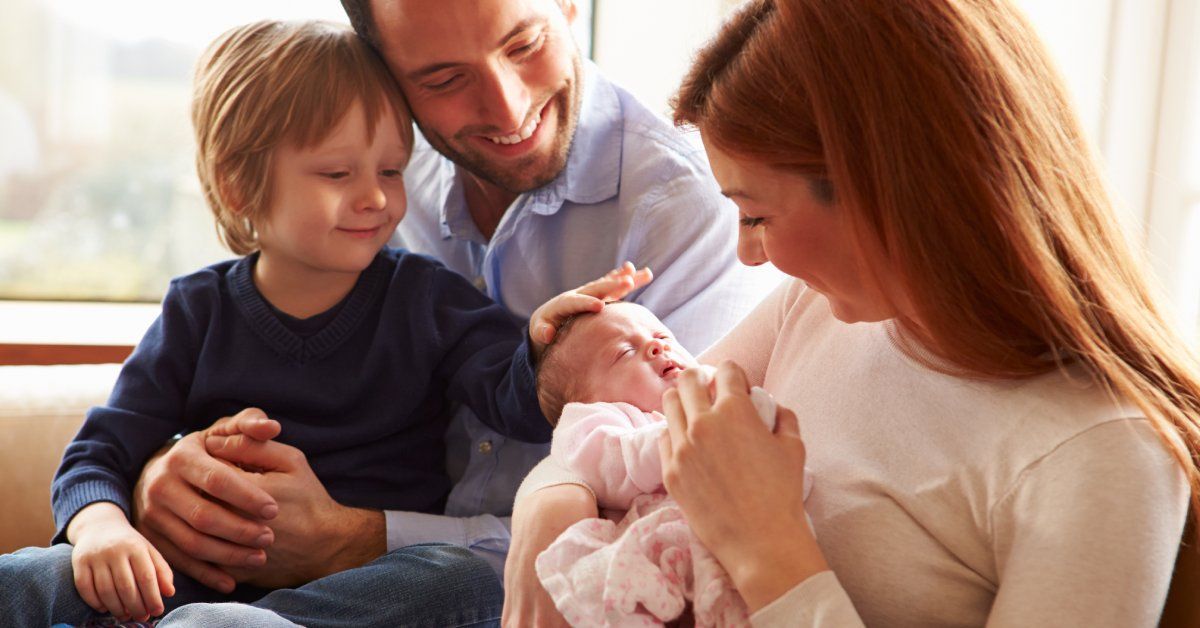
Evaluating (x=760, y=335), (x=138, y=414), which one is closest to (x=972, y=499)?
(x=760, y=335)

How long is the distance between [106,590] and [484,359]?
699 mm

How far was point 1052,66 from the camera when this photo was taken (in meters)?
1.21

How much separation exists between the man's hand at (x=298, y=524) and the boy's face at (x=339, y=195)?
13.7 inches

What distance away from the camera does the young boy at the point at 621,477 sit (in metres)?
1.25

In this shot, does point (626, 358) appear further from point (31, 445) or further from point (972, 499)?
point (31, 445)

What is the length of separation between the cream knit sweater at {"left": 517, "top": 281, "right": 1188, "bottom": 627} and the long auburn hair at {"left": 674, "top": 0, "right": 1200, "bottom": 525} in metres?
0.04

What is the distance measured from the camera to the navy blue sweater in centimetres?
197

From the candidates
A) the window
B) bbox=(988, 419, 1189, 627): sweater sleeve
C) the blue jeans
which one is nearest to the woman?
bbox=(988, 419, 1189, 627): sweater sleeve

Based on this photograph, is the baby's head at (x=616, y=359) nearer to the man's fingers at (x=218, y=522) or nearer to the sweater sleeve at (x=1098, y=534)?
the man's fingers at (x=218, y=522)

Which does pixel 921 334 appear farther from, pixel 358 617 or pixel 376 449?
pixel 376 449

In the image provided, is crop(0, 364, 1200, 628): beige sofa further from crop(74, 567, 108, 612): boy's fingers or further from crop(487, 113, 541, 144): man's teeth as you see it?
crop(487, 113, 541, 144): man's teeth

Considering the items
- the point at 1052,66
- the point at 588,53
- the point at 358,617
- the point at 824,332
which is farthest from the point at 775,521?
the point at 588,53

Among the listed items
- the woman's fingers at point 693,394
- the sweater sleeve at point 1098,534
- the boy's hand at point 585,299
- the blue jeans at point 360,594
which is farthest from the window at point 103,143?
the sweater sleeve at point 1098,534

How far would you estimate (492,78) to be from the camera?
2.00 m
